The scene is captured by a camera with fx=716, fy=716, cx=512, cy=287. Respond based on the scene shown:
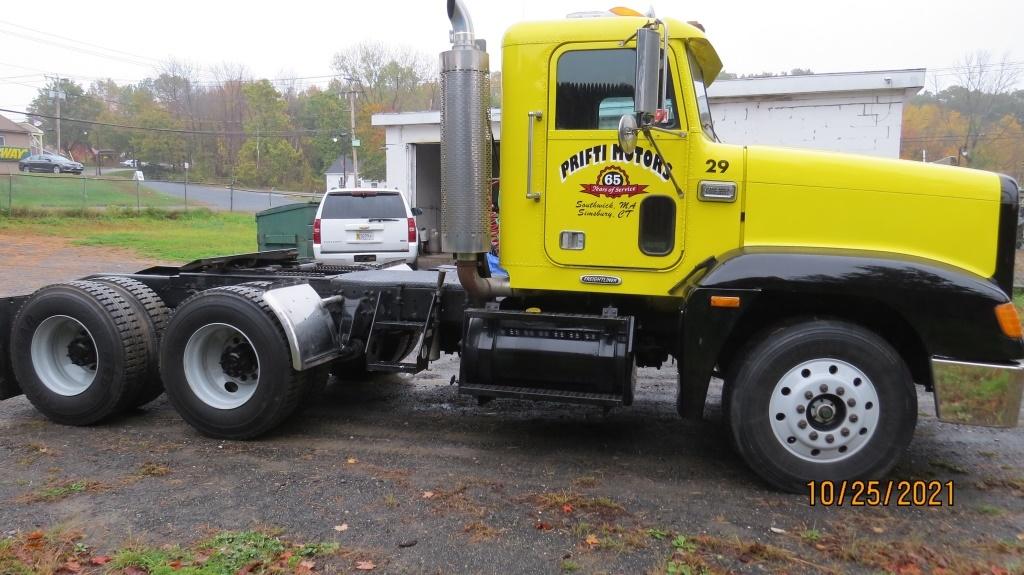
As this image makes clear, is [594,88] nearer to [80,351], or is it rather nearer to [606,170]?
[606,170]

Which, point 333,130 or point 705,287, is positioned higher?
point 333,130

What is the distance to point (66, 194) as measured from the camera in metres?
35.2

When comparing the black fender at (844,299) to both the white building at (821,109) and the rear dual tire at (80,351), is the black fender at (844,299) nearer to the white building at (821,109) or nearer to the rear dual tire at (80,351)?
the rear dual tire at (80,351)

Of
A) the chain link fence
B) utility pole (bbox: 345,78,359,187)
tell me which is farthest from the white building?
utility pole (bbox: 345,78,359,187)

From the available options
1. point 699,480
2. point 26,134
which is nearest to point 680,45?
point 699,480

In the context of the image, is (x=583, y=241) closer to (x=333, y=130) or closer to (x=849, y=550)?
(x=849, y=550)

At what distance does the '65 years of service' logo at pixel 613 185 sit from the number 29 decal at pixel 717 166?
406mm

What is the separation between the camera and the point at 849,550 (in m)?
3.50

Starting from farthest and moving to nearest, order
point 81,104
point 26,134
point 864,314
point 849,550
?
point 81,104 → point 26,134 → point 864,314 → point 849,550

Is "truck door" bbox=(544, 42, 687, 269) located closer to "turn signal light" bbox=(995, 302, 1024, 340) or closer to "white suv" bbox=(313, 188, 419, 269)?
"turn signal light" bbox=(995, 302, 1024, 340)

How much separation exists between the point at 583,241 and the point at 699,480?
65.9 inches

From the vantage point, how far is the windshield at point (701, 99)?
4.57 metres
